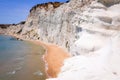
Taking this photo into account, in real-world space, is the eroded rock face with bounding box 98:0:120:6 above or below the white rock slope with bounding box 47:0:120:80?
above

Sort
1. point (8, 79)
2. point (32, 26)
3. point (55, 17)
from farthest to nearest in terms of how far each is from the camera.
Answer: point (32, 26) < point (55, 17) < point (8, 79)

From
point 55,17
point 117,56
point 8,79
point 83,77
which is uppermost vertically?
point 55,17

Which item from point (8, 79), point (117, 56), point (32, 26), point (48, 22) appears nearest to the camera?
point (117, 56)

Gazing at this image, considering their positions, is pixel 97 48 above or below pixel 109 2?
below

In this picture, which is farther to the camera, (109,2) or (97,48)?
(109,2)

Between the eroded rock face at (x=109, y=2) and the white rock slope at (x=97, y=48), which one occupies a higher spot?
the eroded rock face at (x=109, y=2)

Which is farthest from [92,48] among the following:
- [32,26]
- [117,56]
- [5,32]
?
[5,32]

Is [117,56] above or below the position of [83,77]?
above

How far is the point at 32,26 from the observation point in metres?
75.1

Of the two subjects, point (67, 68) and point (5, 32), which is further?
point (5, 32)

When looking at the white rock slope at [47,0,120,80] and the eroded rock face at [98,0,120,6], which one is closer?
the white rock slope at [47,0,120,80]

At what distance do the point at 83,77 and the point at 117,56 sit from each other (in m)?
2.66

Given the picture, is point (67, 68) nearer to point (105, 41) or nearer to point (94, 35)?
point (105, 41)

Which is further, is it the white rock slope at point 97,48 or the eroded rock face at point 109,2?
the eroded rock face at point 109,2
